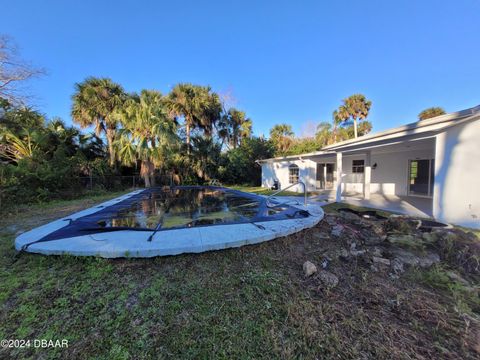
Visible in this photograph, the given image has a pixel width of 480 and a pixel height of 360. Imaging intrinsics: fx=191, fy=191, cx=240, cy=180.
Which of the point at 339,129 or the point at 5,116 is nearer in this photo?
the point at 5,116

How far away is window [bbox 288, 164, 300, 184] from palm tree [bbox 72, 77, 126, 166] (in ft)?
41.6

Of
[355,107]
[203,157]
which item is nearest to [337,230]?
[203,157]

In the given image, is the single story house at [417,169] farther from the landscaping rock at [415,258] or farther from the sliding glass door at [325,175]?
the landscaping rock at [415,258]

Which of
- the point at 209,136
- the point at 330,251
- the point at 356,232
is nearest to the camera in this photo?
the point at 330,251

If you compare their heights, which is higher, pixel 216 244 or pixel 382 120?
pixel 382 120

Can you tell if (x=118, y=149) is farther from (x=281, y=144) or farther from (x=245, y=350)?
(x=281, y=144)

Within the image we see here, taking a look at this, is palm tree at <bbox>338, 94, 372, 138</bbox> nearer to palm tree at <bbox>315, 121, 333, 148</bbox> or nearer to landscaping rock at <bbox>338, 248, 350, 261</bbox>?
palm tree at <bbox>315, 121, 333, 148</bbox>

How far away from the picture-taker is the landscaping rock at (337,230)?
4145mm

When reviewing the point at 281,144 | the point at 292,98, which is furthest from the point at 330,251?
the point at 292,98

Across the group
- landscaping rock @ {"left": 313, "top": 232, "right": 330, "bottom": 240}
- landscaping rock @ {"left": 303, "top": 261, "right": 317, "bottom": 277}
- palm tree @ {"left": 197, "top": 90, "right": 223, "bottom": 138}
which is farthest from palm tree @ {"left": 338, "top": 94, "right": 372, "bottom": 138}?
landscaping rock @ {"left": 303, "top": 261, "right": 317, "bottom": 277}

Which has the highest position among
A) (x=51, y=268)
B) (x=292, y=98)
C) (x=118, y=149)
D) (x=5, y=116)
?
(x=292, y=98)

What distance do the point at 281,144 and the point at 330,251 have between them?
21523 millimetres

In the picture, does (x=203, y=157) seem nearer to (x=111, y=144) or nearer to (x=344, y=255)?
(x=111, y=144)

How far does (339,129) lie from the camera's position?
2436 cm
